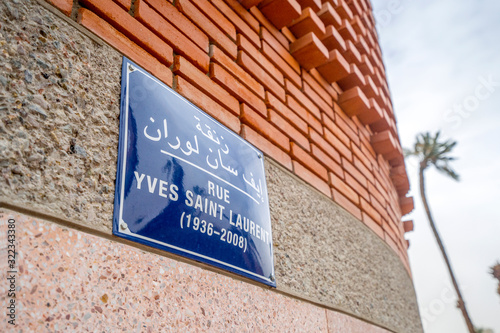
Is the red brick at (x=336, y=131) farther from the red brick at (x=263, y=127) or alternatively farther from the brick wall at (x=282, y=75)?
the red brick at (x=263, y=127)

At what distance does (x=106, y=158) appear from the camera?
1177mm

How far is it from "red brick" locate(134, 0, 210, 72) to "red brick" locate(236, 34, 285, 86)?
0.33 meters

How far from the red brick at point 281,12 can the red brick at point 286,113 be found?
530 mm

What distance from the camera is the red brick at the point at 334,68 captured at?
2605 millimetres

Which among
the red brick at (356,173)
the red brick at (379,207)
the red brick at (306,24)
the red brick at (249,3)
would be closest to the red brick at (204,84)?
the red brick at (249,3)

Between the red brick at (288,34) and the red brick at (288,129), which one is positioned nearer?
the red brick at (288,129)

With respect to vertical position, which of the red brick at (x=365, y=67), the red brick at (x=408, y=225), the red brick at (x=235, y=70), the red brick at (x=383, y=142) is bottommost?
the red brick at (x=235, y=70)

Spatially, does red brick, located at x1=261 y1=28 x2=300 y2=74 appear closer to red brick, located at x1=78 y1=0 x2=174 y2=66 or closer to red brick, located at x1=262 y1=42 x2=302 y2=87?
red brick, located at x1=262 y1=42 x2=302 y2=87

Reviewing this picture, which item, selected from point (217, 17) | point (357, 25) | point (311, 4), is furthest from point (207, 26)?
point (357, 25)

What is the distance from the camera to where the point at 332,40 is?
105 inches

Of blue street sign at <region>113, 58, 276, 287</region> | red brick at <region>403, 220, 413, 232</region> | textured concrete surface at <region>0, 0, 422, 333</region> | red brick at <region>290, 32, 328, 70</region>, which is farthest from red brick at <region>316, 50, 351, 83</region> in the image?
red brick at <region>403, 220, 413, 232</region>

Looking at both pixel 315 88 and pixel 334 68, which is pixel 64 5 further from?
pixel 334 68

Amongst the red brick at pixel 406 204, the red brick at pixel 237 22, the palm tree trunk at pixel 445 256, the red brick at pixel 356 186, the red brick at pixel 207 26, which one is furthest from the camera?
the palm tree trunk at pixel 445 256

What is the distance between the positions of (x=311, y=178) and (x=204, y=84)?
2.63 feet
